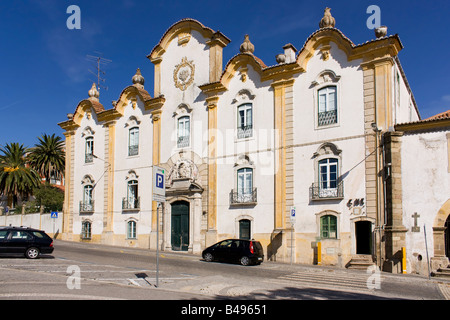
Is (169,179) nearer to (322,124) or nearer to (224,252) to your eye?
(224,252)

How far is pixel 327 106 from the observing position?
23125 millimetres

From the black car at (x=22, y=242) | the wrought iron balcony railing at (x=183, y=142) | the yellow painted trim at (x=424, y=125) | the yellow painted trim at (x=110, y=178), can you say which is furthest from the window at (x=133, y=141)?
the yellow painted trim at (x=424, y=125)

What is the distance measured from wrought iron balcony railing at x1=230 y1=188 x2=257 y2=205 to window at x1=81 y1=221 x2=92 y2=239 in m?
13.6

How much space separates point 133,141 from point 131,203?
4.44 metres

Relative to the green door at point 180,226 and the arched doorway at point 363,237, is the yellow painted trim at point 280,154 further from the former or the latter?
the green door at point 180,226

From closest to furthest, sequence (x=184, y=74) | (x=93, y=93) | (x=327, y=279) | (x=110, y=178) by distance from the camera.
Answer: (x=327, y=279)
(x=184, y=74)
(x=110, y=178)
(x=93, y=93)

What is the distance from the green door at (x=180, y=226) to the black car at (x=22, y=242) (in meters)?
8.91

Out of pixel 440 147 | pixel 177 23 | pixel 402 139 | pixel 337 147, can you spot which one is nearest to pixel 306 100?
pixel 337 147

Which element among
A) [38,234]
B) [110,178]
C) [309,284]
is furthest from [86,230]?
[309,284]

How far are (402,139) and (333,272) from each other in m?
6.90

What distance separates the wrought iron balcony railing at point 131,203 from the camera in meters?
30.5

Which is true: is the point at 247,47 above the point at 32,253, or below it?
above

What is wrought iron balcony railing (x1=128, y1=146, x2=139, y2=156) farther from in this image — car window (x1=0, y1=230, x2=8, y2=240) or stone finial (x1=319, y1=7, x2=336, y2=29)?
stone finial (x1=319, y1=7, x2=336, y2=29)

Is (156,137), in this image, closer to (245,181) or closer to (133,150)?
(133,150)
